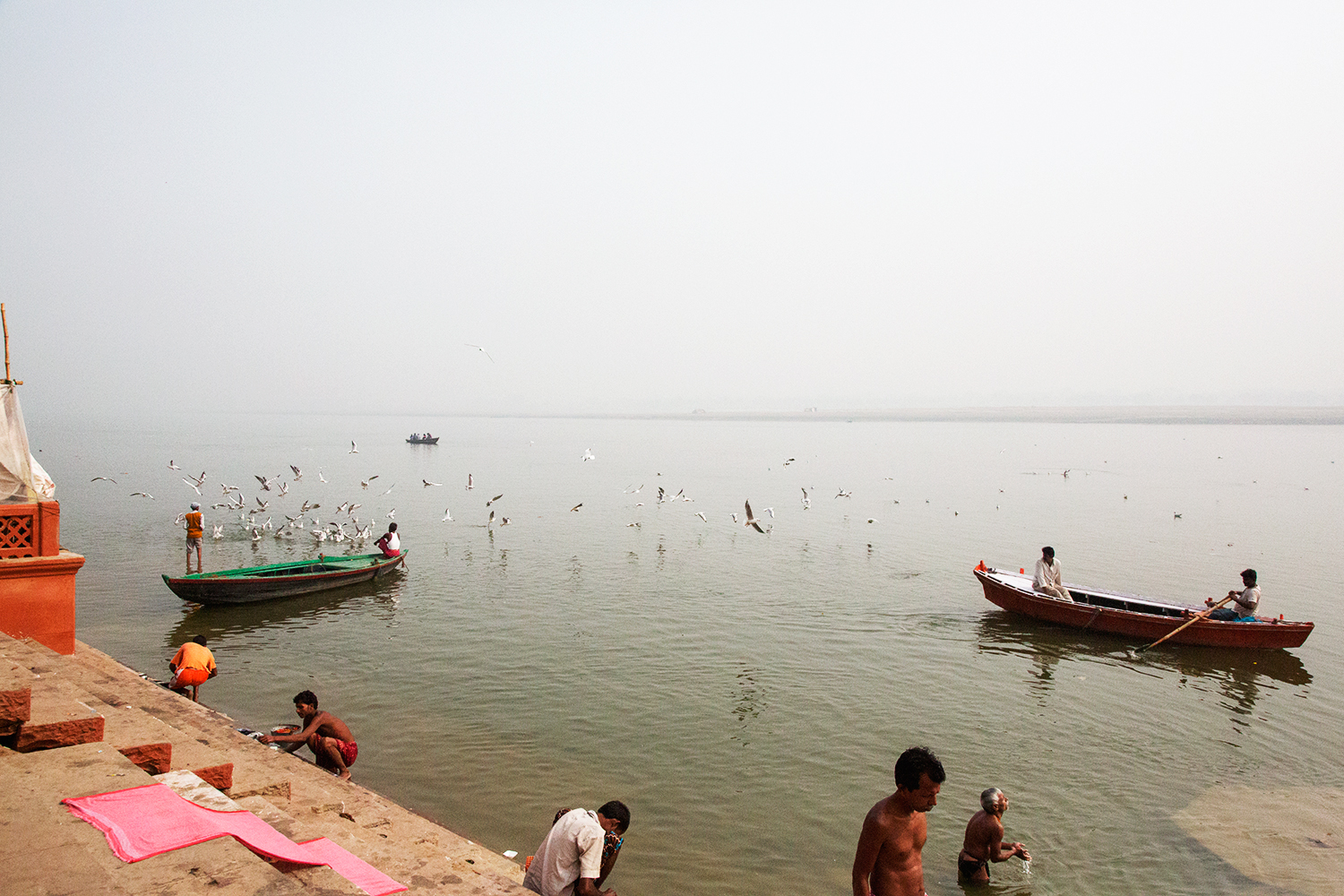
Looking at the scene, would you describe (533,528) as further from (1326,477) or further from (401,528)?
(1326,477)

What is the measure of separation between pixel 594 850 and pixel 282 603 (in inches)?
787

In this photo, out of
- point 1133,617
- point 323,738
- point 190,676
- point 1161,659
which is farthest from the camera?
point 1133,617

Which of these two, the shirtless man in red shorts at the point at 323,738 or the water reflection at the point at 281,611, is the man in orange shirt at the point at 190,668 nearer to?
the shirtless man in red shorts at the point at 323,738

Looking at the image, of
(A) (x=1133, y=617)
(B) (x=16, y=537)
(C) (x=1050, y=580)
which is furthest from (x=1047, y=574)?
(B) (x=16, y=537)

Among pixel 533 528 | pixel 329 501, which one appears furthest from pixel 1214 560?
pixel 329 501

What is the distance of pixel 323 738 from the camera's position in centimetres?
1100

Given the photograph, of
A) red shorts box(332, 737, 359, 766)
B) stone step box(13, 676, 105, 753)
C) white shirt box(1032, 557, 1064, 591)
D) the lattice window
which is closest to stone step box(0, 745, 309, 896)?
stone step box(13, 676, 105, 753)

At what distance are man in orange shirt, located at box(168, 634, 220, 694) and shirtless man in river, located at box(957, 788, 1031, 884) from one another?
39.0 feet

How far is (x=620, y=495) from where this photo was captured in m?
56.4

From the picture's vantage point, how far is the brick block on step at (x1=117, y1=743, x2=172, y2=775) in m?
6.94

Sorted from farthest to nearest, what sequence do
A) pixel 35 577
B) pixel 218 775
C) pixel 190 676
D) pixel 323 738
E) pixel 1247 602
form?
pixel 1247 602 → pixel 190 676 → pixel 35 577 → pixel 323 738 → pixel 218 775

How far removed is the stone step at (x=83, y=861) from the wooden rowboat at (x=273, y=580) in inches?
735

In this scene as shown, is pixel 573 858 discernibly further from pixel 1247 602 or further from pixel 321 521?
pixel 321 521

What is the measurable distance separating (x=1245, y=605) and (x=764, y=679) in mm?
13025
